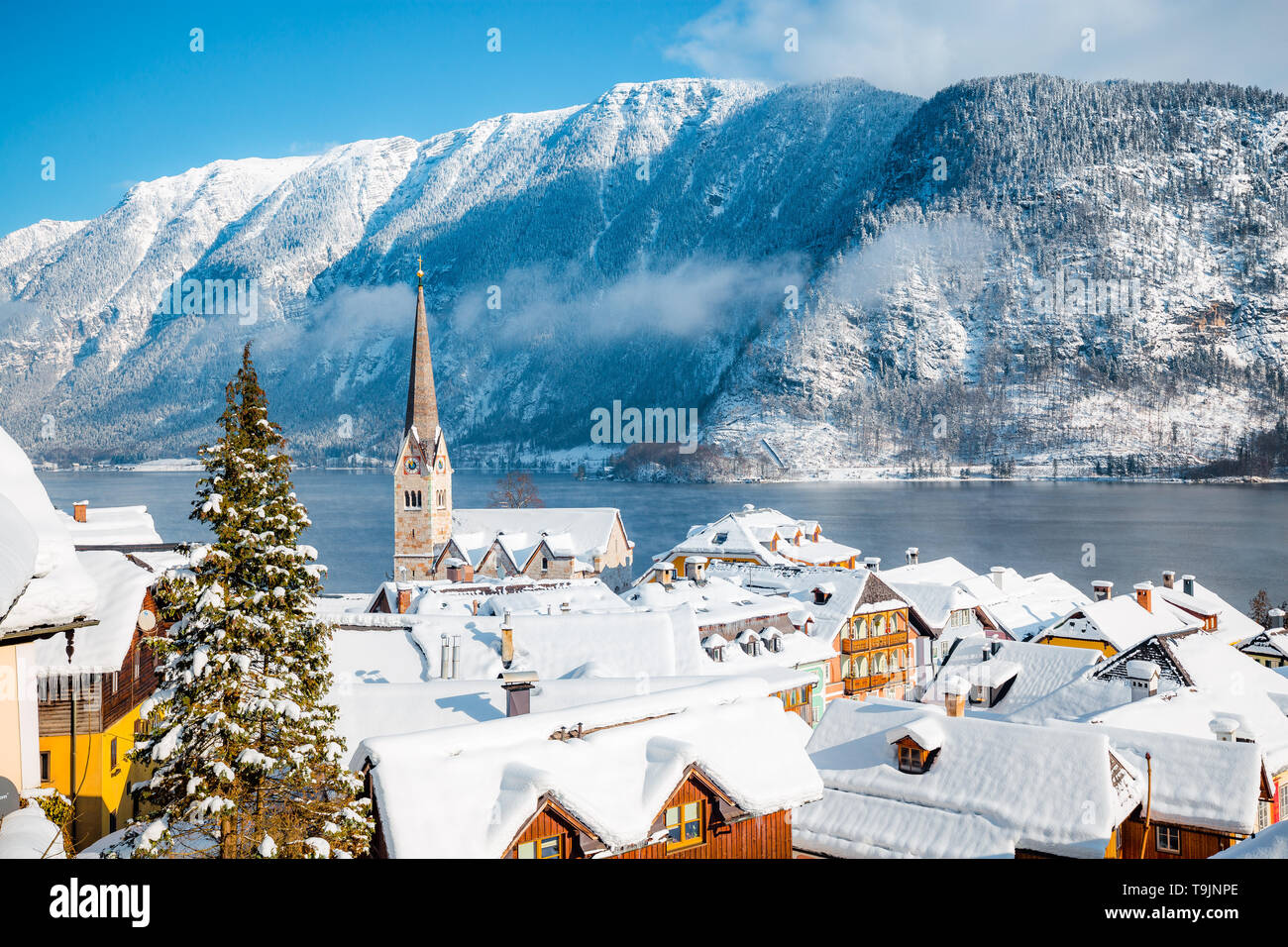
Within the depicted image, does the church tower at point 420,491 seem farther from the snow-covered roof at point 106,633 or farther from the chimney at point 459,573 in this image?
the snow-covered roof at point 106,633

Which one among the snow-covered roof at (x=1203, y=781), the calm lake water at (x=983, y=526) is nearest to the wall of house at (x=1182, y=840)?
the snow-covered roof at (x=1203, y=781)

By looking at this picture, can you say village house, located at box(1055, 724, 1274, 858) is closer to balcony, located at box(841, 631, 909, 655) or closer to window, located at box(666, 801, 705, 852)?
window, located at box(666, 801, 705, 852)

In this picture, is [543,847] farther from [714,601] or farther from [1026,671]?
[714,601]

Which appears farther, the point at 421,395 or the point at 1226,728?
the point at 421,395

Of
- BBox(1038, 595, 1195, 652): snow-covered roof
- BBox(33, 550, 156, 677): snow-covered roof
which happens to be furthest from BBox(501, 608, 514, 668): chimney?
BBox(1038, 595, 1195, 652): snow-covered roof

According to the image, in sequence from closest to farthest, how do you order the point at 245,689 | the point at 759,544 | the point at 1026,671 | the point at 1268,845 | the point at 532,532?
the point at 1268,845 → the point at 245,689 → the point at 1026,671 → the point at 759,544 → the point at 532,532

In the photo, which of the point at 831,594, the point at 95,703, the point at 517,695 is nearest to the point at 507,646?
the point at 517,695
